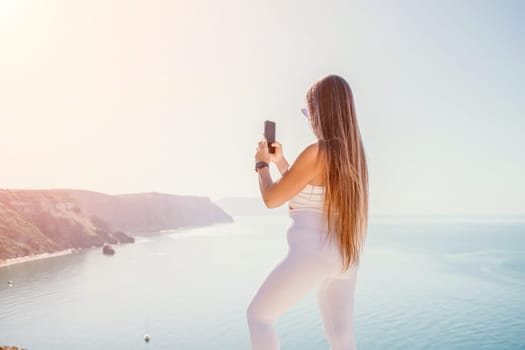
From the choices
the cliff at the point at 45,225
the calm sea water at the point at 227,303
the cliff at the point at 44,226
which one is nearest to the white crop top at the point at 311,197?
the calm sea water at the point at 227,303

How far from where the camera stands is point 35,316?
211 ft

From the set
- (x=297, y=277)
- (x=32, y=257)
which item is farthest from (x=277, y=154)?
(x=32, y=257)

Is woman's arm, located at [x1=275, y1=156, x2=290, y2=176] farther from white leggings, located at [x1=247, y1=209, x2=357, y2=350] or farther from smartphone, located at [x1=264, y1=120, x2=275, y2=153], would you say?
white leggings, located at [x1=247, y1=209, x2=357, y2=350]

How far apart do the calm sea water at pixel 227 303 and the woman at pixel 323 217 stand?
49942 mm

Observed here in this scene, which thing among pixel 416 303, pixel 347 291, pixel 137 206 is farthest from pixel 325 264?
pixel 137 206

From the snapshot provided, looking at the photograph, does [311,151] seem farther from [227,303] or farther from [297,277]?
[227,303]

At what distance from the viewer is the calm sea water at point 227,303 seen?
52656 millimetres

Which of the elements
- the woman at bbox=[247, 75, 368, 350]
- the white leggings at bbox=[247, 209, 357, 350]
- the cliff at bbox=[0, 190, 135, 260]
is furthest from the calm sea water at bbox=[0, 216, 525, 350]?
the white leggings at bbox=[247, 209, 357, 350]

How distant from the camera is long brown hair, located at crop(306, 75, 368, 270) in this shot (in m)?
2.30

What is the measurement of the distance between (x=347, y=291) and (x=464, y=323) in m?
63.3

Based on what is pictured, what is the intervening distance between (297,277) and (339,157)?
66 centimetres

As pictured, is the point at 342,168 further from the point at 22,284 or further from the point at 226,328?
the point at 22,284

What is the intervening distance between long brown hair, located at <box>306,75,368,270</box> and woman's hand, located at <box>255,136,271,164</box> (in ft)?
0.97

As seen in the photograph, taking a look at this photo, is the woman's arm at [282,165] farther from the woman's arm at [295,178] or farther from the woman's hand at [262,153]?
the woman's arm at [295,178]
